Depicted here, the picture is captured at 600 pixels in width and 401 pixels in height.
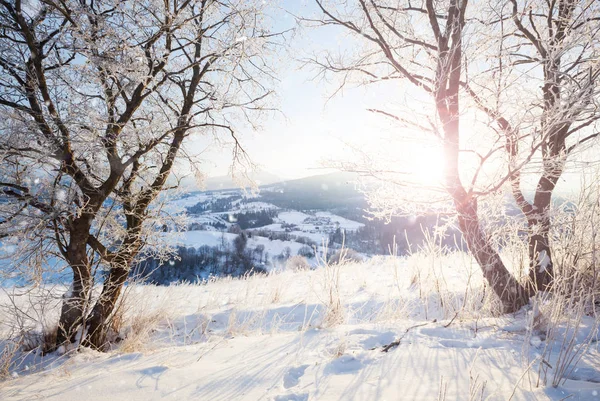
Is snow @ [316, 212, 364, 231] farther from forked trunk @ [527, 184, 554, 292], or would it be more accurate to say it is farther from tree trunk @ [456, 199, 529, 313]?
tree trunk @ [456, 199, 529, 313]

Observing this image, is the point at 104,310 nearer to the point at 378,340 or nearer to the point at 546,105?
the point at 378,340

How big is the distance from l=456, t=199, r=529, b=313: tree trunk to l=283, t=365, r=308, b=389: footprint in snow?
2.46 meters

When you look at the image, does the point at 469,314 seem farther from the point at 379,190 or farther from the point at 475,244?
the point at 379,190

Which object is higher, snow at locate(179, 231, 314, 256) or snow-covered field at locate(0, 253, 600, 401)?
snow-covered field at locate(0, 253, 600, 401)

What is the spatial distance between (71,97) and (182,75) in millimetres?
1738

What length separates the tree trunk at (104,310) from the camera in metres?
3.89

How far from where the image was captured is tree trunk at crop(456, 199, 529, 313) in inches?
134

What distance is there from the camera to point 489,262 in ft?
11.6

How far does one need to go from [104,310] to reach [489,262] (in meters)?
5.08

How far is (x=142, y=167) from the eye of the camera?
463cm

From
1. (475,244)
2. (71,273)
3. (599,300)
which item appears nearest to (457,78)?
(475,244)

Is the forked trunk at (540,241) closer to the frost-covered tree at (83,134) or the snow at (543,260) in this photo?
the snow at (543,260)

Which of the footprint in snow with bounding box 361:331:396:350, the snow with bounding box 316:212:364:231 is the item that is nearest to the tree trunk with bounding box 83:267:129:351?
the footprint in snow with bounding box 361:331:396:350

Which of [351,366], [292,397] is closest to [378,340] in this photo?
[351,366]
